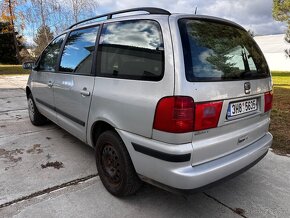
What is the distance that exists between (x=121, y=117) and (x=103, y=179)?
2.79ft

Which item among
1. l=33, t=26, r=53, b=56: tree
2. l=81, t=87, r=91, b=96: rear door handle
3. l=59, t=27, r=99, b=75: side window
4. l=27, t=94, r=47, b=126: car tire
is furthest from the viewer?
l=33, t=26, r=53, b=56: tree

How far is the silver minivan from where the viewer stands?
2043 millimetres

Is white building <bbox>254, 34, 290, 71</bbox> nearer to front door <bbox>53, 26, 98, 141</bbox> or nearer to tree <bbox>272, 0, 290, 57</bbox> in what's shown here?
tree <bbox>272, 0, 290, 57</bbox>

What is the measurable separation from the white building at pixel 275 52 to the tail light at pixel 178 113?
31.7 m

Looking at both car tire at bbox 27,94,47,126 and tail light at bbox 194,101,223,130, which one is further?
car tire at bbox 27,94,47,126

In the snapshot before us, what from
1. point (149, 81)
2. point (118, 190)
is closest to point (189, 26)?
point (149, 81)

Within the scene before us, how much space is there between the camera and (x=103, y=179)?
112 inches

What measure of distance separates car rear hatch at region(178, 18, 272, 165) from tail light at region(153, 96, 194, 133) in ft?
0.18

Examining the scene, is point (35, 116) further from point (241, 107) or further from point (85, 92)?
point (241, 107)

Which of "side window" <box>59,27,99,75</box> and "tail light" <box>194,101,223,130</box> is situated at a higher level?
"side window" <box>59,27,99,75</box>

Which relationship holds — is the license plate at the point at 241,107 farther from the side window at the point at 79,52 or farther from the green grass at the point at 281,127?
the green grass at the point at 281,127

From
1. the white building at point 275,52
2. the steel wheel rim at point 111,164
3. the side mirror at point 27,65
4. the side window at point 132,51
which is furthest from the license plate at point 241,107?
the white building at point 275,52

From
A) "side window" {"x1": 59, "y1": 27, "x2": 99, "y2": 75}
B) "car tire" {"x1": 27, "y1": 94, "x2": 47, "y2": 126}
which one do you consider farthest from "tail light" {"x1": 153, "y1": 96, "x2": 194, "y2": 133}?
"car tire" {"x1": 27, "y1": 94, "x2": 47, "y2": 126}

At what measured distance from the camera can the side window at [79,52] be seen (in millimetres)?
3025
